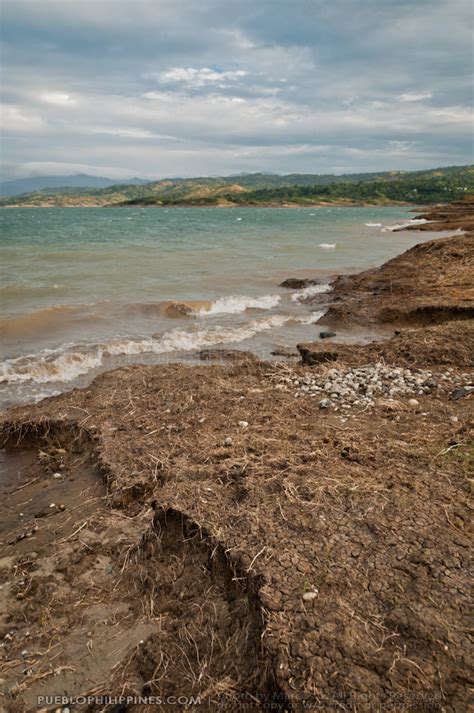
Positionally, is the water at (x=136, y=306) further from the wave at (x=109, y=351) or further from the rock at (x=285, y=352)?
the rock at (x=285, y=352)

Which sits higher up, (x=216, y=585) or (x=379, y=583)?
(x=379, y=583)

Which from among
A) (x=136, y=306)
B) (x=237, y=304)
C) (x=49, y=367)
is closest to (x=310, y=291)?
(x=237, y=304)

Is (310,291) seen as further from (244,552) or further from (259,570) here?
(259,570)

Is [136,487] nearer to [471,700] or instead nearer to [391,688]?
[391,688]

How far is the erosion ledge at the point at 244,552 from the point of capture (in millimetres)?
2641

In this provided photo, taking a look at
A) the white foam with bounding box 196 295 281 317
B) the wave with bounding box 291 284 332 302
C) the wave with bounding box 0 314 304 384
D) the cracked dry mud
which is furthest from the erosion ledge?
the wave with bounding box 291 284 332 302

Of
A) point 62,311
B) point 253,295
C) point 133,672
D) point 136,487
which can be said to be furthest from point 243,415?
point 253,295

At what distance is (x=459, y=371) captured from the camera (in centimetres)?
744

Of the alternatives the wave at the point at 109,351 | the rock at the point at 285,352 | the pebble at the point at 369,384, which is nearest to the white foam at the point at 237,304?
the wave at the point at 109,351

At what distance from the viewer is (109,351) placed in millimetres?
10758

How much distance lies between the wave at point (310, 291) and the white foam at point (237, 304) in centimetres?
80

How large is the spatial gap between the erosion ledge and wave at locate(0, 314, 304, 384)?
2875 mm

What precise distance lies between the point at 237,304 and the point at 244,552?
505 inches

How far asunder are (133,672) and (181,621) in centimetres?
43
